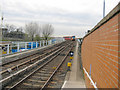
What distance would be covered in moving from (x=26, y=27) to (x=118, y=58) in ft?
176

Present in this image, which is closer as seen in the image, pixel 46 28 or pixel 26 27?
pixel 26 27

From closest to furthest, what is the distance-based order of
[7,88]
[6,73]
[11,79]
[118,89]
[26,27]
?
[118,89], [7,88], [11,79], [6,73], [26,27]

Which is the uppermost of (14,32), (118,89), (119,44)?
(14,32)

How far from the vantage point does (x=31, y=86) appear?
6.44 m

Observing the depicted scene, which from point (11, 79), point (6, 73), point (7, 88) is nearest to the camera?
point (7, 88)

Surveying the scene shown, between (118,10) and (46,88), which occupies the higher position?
(118,10)

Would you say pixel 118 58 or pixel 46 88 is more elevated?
pixel 118 58

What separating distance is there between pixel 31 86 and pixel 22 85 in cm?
55

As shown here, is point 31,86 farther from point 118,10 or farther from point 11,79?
point 118,10

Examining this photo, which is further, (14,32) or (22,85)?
(14,32)

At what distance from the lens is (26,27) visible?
52.2m

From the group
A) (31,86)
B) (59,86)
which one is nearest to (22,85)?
(31,86)

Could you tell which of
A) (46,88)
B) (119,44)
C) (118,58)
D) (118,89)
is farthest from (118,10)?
(46,88)

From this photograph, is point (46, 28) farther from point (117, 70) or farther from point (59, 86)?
point (117, 70)
